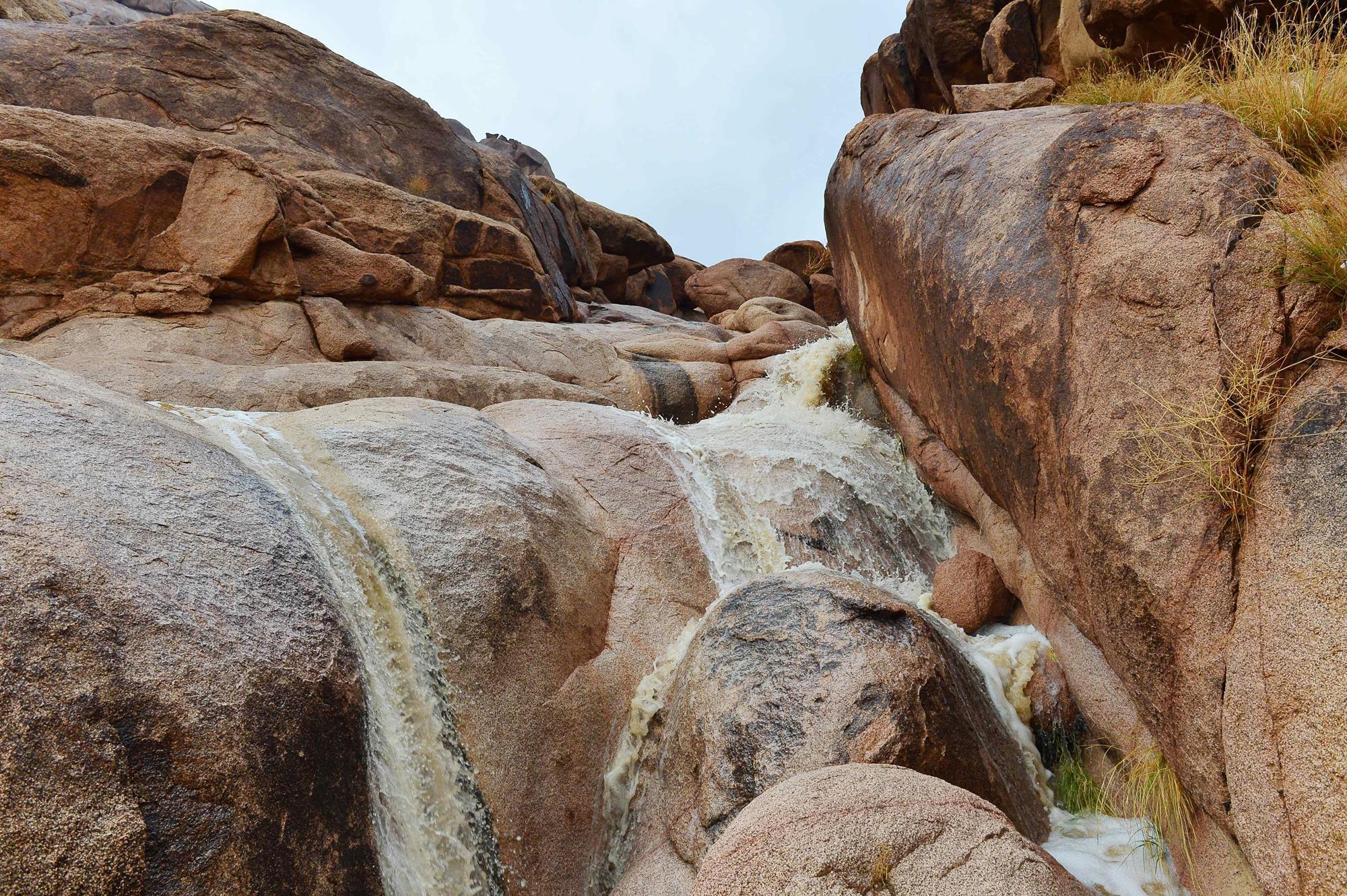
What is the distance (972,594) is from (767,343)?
24.0 ft

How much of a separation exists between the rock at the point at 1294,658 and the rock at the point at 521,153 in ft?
92.2

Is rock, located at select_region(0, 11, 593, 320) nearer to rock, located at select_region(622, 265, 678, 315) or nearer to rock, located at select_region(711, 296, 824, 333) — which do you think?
rock, located at select_region(711, 296, 824, 333)

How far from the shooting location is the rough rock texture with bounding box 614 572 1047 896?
14.2 feet

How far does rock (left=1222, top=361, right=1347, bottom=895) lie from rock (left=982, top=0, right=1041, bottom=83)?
10641mm

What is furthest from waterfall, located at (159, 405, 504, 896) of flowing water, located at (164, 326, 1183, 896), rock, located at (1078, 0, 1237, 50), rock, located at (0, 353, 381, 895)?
rock, located at (1078, 0, 1237, 50)

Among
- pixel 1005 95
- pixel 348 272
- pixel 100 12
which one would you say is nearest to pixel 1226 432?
pixel 1005 95

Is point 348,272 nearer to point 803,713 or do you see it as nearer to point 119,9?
point 803,713

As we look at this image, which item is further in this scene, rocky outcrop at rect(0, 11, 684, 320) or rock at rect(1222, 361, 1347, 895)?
rocky outcrop at rect(0, 11, 684, 320)

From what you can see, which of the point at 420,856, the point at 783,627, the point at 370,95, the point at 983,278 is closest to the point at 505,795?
the point at 420,856

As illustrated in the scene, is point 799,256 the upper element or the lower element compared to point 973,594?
upper

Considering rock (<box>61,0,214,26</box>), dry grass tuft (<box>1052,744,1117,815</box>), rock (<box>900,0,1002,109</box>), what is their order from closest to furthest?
dry grass tuft (<box>1052,744,1117,815</box>) → rock (<box>900,0,1002,109</box>) → rock (<box>61,0,214,26</box>)

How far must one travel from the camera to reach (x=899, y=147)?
8453 mm

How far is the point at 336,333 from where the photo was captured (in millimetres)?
9680

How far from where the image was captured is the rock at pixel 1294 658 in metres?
2.95
